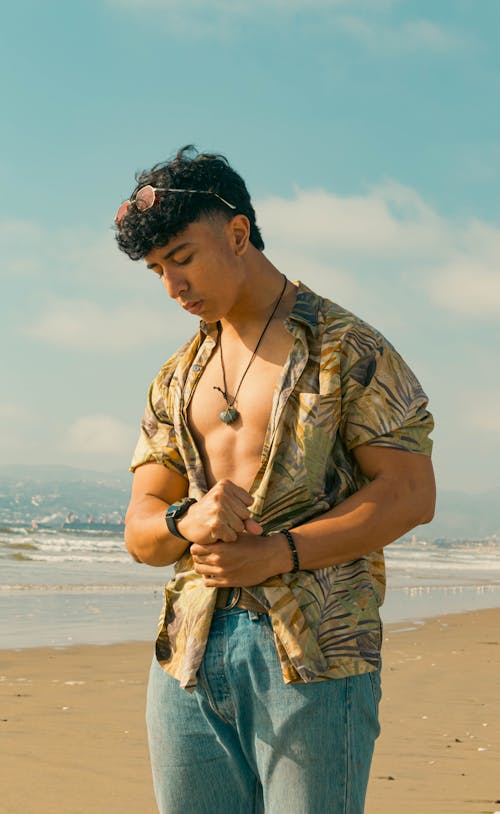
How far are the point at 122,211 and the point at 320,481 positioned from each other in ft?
2.49

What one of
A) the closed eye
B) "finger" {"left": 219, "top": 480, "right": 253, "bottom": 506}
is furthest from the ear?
"finger" {"left": 219, "top": 480, "right": 253, "bottom": 506}

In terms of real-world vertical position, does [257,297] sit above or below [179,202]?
below

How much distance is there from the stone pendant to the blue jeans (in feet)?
1.38

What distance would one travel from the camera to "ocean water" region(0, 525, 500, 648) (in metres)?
11.1

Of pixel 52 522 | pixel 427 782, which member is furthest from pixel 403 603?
pixel 52 522

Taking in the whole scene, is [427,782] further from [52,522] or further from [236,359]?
[52,522]

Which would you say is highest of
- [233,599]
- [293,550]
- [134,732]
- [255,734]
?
[293,550]

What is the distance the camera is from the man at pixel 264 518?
6.42ft

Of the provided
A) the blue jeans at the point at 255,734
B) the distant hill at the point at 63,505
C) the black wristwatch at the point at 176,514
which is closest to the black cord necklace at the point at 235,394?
the black wristwatch at the point at 176,514

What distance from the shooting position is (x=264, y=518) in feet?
6.75

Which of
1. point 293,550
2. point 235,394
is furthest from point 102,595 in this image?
point 293,550

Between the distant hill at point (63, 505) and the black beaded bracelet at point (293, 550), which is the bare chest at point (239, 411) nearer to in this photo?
the black beaded bracelet at point (293, 550)

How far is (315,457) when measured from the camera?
6.74ft

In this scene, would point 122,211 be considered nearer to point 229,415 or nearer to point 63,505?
point 229,415
